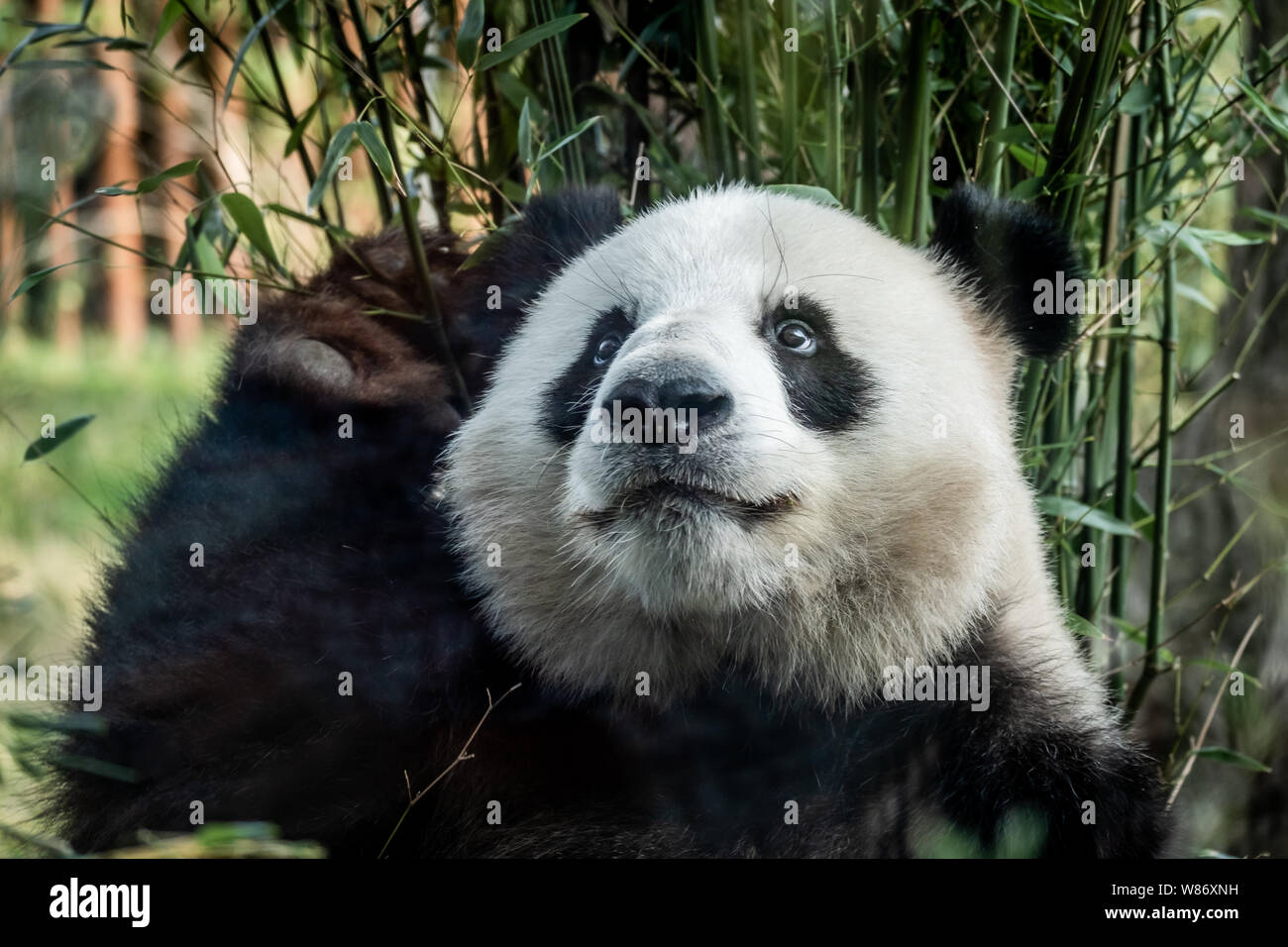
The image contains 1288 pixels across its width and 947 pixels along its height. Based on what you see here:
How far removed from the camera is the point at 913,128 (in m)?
2.39

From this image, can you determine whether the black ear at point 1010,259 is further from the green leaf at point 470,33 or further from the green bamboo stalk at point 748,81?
the green leaf at point 470,33

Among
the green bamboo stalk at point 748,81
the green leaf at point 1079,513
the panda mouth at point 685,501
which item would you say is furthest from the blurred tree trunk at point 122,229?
the green leaf at point 1079,513

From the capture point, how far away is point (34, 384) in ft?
16.0

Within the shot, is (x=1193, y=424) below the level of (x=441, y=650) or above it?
above

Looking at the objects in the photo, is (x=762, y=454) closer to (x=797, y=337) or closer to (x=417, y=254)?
(x=797, y=337)

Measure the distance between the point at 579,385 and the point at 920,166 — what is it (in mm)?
877

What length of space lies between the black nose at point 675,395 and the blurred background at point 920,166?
652 mm

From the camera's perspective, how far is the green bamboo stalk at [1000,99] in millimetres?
2338

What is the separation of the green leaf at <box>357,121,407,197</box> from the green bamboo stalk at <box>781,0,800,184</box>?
824 mm

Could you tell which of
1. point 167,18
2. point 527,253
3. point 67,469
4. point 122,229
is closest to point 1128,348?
point 527,253

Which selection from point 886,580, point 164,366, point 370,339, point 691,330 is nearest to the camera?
point 691,330

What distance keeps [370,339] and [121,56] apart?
11.0ft
